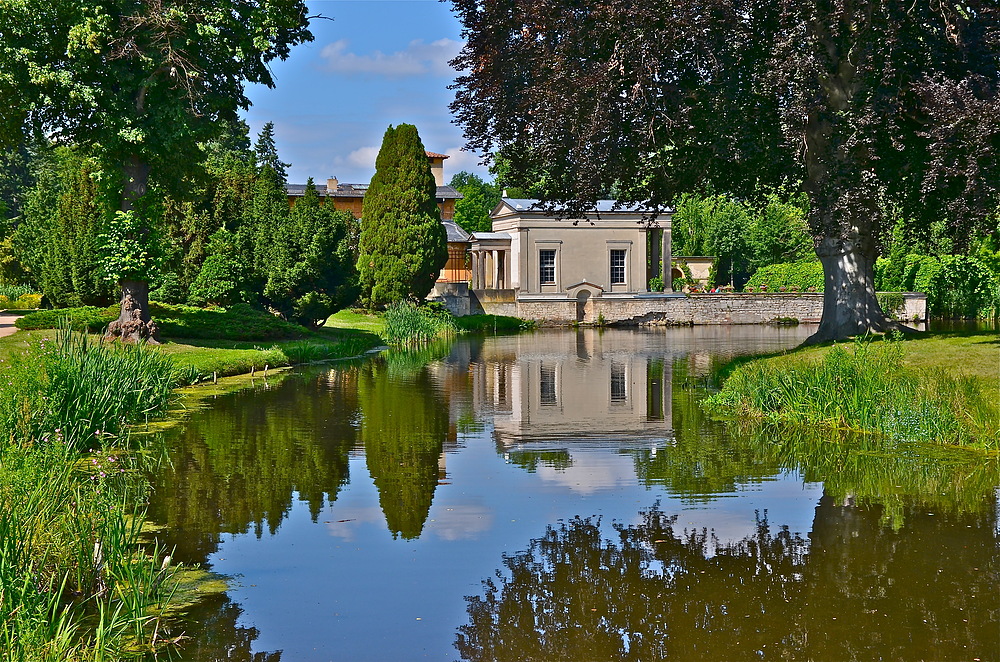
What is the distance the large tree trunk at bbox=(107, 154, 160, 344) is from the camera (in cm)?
2228

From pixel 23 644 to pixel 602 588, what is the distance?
3747 mm

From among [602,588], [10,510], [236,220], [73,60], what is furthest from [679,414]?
[236,220]

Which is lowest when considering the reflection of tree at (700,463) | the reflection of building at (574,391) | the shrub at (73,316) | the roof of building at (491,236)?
the reflection of tree at (700,463)

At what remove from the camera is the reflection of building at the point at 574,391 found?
14.3m

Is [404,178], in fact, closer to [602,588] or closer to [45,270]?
[45,270]

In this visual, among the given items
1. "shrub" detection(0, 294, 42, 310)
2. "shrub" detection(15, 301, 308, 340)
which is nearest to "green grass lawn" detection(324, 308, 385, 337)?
"shrub" detection(15, 301, 308, 340)

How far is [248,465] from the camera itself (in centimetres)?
1143

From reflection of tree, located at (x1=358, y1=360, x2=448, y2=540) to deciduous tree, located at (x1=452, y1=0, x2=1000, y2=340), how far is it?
15.8 feet

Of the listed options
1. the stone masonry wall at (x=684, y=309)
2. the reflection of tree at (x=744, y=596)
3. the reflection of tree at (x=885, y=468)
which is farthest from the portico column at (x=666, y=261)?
the reflection of tree at (x=744, y=596)

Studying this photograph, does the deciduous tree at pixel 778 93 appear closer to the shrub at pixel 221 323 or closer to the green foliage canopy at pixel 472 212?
the shrub at pixel 221 323

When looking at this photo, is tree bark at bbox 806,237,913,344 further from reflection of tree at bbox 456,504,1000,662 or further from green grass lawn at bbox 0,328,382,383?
green grass lawn at bbox 0,328,382,383

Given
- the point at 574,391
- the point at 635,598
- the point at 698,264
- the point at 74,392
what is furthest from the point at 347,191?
the point at 635,598

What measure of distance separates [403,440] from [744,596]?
709 centimetres

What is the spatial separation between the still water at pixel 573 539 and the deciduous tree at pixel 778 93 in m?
4.75
